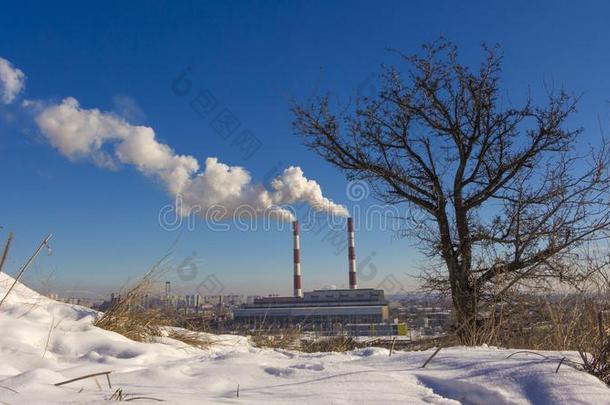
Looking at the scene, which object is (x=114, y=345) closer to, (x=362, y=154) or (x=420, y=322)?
(x=420, y=322)

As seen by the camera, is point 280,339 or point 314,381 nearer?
point 314,381

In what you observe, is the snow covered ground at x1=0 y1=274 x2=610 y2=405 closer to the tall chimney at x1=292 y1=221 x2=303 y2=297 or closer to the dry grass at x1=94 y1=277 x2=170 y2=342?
the dry grass at x1=94 y1=277 x2=170 y2=342

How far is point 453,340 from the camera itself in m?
5.09

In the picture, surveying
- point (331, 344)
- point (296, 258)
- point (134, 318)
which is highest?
point (296, 258)

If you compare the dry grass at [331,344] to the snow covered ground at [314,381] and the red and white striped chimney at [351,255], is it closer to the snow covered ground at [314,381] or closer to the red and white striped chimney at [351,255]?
the snow covered ground at [314,381]

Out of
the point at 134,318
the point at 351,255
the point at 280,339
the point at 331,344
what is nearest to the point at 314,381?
the point at 134,318

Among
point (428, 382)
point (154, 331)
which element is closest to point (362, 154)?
point (154, 331)

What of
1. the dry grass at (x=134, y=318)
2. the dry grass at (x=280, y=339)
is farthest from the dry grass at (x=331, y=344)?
the dry grass at (x=134, y=318)

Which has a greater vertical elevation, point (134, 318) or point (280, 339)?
point (134, 318)

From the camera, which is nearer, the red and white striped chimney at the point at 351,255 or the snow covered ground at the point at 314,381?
the snow covered ground at the point at 314,381

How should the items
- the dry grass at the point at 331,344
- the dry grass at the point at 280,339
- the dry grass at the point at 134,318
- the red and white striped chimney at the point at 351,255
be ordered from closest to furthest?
the dry grass at the point at 134,318, the dry grass at the point at 331,344, the dry grass at the point at 280,339, the red and white striped chimney at the point at 351,255

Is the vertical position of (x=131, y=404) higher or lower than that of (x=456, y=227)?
lower

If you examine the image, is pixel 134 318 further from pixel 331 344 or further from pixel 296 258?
pixel 296 258

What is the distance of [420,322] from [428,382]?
14.1 ft
